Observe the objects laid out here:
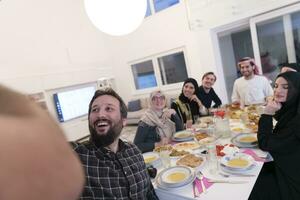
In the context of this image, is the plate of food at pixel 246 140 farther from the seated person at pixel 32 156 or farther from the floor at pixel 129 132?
the floor at pixel 129 132

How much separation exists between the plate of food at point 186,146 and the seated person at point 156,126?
169mm

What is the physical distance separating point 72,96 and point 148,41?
2551mm

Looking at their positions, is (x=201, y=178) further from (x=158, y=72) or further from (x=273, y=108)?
(x=158, y=72)

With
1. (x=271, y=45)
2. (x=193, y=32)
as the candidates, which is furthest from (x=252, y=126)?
(x=193, y=32)

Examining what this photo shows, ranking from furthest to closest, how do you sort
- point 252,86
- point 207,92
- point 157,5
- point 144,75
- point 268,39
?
point 144,75, point 157,5, point 268,39, point 207,92, point 252,86

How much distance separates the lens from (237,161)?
1.31 meters

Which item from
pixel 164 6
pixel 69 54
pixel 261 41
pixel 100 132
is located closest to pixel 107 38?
pixel 69 54

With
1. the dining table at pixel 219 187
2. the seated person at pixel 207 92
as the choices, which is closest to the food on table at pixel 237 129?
the dining table at pixel 219 187

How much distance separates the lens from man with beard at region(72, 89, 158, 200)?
1.16m

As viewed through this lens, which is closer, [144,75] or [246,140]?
[246,140]

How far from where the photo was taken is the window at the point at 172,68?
5.65 metres

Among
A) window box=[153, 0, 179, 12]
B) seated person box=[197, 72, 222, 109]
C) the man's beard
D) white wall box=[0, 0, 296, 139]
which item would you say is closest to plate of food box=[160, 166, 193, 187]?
the man's beard

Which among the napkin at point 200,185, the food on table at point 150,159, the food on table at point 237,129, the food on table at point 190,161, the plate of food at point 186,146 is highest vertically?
the food on table at point 150,159

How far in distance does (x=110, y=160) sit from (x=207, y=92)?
8.25 ft
